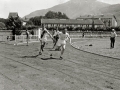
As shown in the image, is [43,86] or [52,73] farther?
[52,73]

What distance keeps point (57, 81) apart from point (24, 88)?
4.42 ft

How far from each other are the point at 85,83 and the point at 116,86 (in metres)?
0.96

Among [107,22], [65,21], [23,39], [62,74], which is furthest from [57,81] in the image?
[107,22]

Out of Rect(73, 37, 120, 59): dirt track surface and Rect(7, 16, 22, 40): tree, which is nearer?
Rect(73, 37, 120, 59): dirt track surface

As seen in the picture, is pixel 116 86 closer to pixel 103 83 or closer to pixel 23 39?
pixel 103 83

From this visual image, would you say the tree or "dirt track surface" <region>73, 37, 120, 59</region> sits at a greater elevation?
the tree

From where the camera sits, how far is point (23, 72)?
860 cm

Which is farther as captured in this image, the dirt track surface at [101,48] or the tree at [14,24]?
the tree at [14,24]

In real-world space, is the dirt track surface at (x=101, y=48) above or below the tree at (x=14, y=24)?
below

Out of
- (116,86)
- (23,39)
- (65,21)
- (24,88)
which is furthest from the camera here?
(65,21)

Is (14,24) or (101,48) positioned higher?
(14,24)

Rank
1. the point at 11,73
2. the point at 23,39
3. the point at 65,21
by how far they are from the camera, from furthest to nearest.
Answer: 1. the point at 65,21
2. the point at 23,39
3. the point at 11,73

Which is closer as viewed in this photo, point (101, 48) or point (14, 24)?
point (101, 48)

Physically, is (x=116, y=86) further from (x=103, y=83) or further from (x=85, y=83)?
(x=85, y=83)
